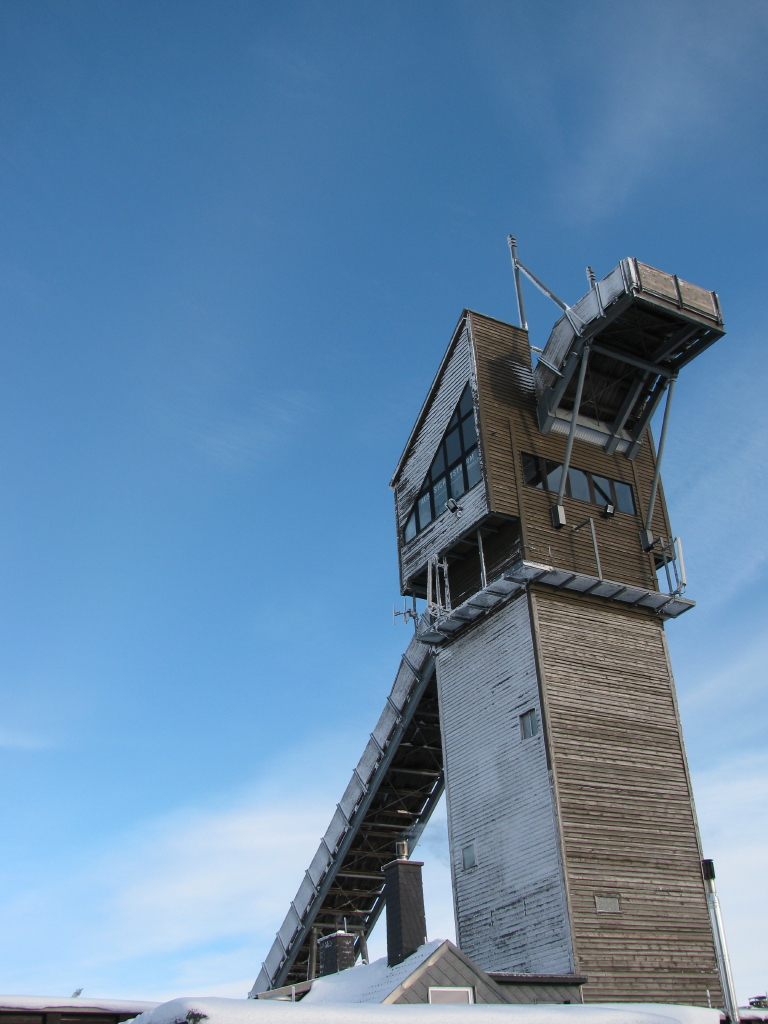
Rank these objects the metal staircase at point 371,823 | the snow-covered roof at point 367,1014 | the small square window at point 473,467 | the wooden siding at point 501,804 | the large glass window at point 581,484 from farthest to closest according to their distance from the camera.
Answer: the metal staircase at point 371,823, the small square window at point 473,467, the large glass window at point 581,484, the wooden siding at point 501,804, the snow-covered roof at point 367,1014

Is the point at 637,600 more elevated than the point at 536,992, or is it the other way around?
the point at 637,600

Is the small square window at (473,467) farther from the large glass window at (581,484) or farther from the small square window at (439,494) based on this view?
the small square window at (439,494)

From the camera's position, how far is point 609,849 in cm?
2716

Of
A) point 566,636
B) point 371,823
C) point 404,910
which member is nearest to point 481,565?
point 566,636

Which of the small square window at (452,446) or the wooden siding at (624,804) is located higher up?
the small square window at (452,446)

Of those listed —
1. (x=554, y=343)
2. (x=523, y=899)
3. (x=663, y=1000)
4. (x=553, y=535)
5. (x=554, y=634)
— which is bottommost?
(x=663, y=1000)

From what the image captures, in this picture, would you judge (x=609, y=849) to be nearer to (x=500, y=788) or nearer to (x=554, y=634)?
(x=500, y=788)

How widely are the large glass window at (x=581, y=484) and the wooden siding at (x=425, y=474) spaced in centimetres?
192

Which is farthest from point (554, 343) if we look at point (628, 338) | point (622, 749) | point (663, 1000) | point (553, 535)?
point (663, 1000)

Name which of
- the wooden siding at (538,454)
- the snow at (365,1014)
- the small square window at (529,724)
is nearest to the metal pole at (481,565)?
the wooden siding at (538,454)

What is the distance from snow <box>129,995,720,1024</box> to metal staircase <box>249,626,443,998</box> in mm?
19869

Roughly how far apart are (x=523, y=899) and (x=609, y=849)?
2.69 m

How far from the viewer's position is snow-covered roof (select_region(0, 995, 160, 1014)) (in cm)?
1409

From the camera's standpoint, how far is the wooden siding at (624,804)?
2581 centimetres
